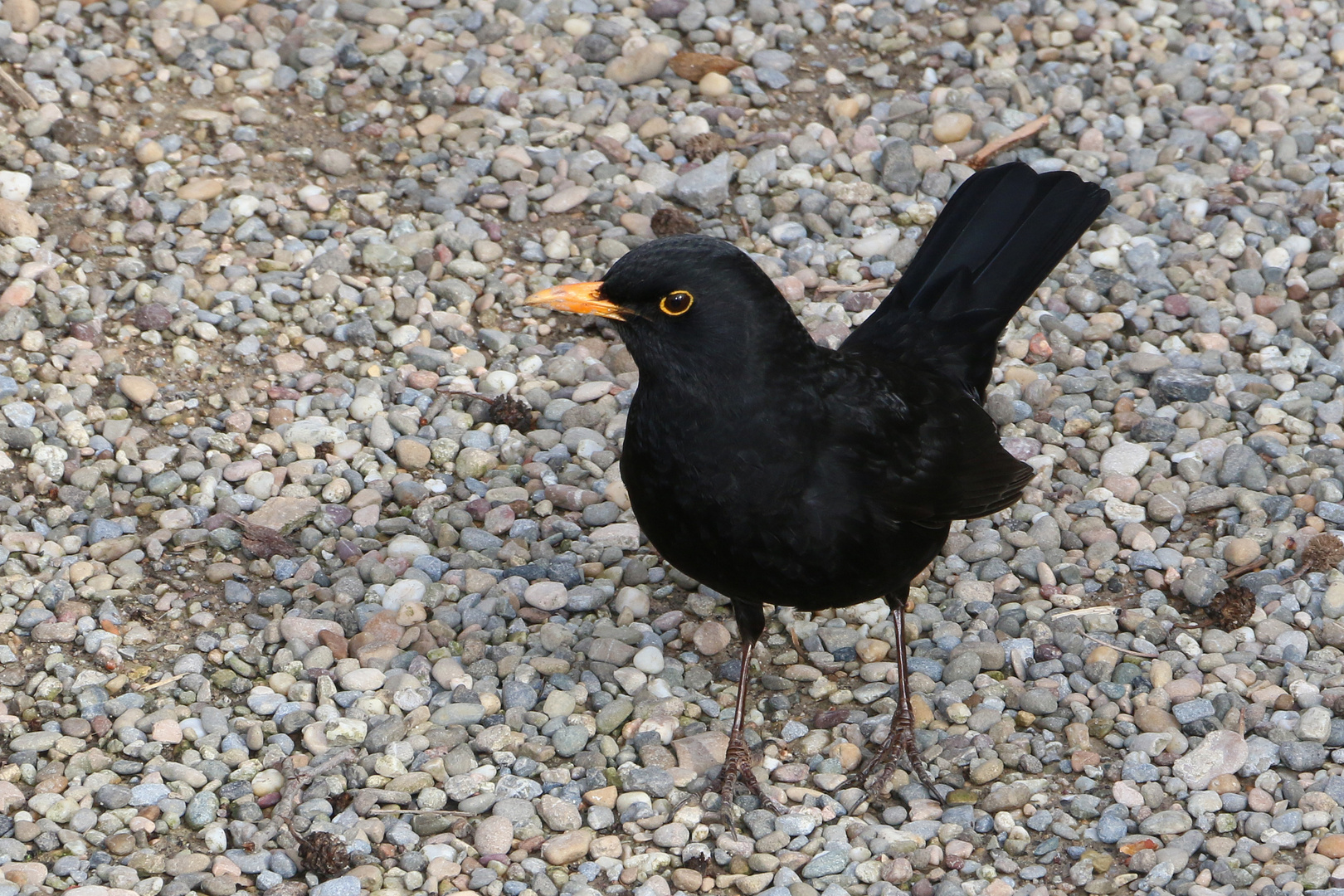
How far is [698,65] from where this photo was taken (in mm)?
7281

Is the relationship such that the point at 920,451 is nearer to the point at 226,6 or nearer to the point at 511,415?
the point at 511,415

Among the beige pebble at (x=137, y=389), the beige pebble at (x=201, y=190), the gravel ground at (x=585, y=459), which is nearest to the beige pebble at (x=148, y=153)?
the gravel ground at (x=585, y=459)

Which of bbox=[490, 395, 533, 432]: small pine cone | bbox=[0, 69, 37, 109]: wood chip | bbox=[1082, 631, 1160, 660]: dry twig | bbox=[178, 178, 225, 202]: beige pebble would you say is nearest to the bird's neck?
bbox=[1082, 631, 1160, 660]: dry twig

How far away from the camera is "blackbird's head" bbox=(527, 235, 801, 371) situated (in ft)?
12.8

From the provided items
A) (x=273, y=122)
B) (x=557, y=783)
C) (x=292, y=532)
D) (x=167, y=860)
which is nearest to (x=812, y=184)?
(x=273, y=122)

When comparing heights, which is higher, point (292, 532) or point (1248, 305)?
point (1248, 305)

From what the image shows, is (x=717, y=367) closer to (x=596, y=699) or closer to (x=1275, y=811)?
(x=596, y=699)

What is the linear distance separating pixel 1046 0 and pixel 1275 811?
4772 mm

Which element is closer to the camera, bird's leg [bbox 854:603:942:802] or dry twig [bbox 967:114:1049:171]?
bird's leg [bbox 854:603:942:802]

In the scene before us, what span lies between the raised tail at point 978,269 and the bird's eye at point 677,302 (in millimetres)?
1094

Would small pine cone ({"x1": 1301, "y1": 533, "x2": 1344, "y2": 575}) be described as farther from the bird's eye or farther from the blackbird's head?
the bird's eye

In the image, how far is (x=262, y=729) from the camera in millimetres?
4457

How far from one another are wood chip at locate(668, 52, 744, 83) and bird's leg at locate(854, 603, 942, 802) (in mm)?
3617

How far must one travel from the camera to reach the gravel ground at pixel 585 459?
4.23 meters
